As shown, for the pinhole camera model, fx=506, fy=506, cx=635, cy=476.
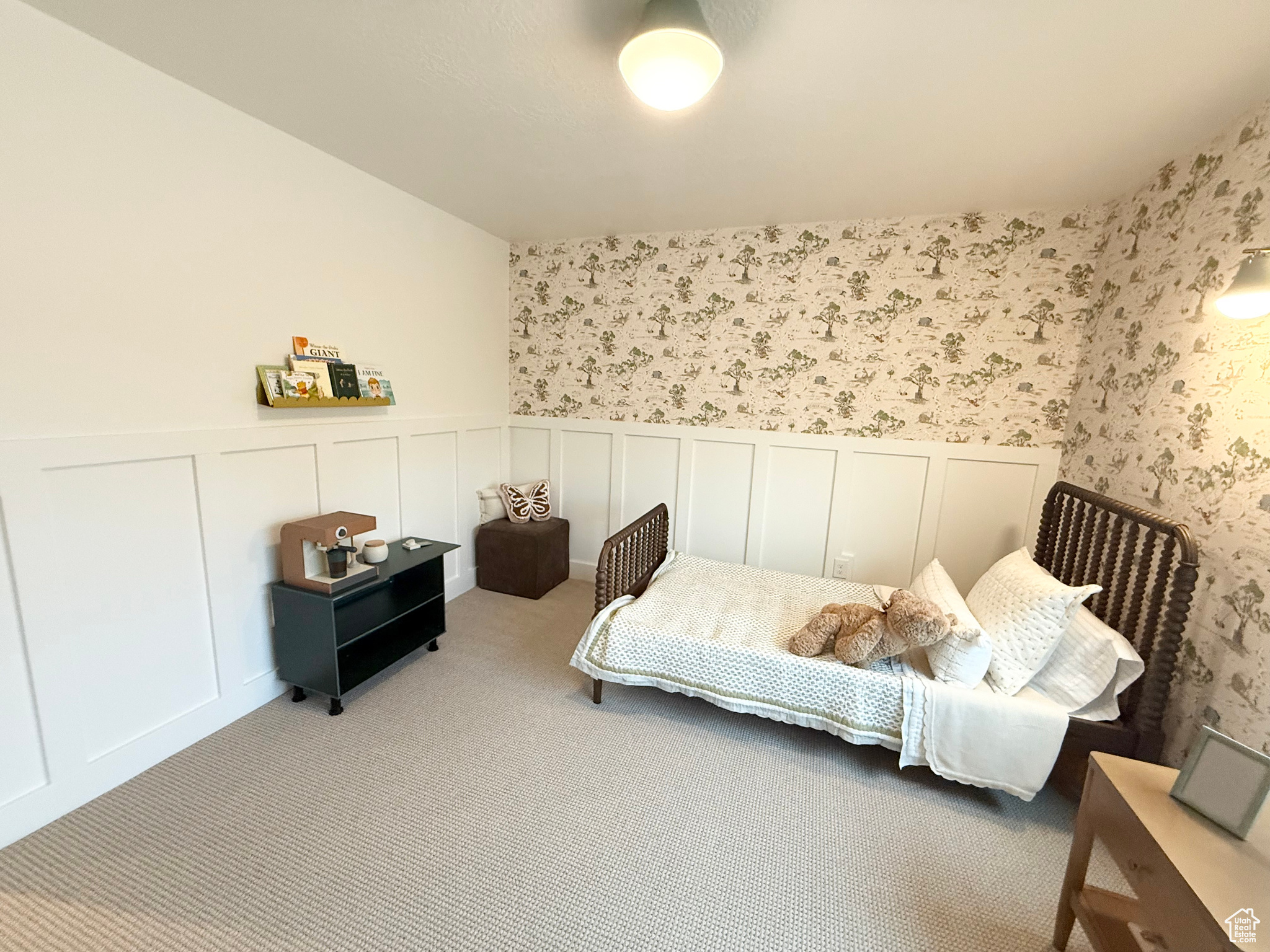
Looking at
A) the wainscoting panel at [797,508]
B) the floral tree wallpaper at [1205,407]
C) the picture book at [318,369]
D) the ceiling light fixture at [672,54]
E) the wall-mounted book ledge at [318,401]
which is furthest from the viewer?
the wainscoting panel at [797,508]

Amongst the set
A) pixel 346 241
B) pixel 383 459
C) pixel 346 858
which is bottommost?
pixel 346 858

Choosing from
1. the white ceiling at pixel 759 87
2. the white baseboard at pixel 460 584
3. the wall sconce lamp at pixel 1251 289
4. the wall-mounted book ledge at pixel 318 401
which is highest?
the white ceiling at pixel 759 87

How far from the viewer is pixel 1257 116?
168cm

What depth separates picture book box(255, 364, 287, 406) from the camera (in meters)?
2.11

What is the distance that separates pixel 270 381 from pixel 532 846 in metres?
2.05

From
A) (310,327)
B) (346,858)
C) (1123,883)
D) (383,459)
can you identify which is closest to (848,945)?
(1123,883)

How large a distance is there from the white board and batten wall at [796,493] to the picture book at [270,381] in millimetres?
1818

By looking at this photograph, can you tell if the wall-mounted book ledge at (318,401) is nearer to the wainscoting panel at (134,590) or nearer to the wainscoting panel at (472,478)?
the wainscoting panel at (134,590)

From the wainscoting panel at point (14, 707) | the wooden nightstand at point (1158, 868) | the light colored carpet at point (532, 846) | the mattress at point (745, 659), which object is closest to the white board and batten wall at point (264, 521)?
the wainscoting panel at point (14, 707)

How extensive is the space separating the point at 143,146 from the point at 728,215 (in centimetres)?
257

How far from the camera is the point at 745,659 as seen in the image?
2090mm

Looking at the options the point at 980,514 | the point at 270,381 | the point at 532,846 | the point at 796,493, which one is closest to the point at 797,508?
the point at 796,493

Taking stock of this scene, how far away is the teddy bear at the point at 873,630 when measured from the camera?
1857mm

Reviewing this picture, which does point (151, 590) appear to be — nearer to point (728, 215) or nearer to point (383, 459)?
point (383, 459)
